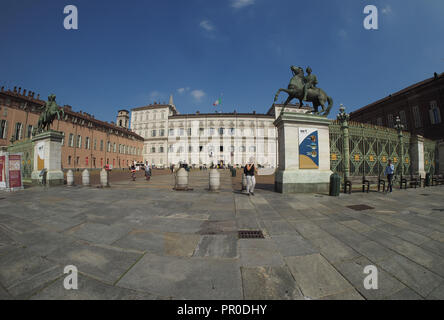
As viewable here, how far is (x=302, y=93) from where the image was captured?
8.80 m

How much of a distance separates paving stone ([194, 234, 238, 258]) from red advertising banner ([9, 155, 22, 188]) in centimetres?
1257

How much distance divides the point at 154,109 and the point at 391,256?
70.1 meters

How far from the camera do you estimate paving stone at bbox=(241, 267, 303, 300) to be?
1.76 metres

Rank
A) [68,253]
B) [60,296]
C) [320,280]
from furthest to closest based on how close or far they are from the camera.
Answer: [68,253] < [320,280] < [60,296]

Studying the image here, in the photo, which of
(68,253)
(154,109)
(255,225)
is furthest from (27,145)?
(154,109)

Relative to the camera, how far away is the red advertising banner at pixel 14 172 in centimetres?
914

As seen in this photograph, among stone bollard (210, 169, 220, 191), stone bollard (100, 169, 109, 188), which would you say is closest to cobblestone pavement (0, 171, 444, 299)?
stone bollard (210, 169, 220, 191)

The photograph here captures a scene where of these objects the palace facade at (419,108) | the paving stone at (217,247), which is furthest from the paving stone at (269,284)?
the palace facade at (419,108)

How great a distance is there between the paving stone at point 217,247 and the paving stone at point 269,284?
48 centimetres

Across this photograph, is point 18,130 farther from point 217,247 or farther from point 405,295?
point 405,295

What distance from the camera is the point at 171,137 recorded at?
201ft

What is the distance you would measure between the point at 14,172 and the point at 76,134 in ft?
119

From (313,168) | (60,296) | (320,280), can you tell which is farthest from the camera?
(313,168)

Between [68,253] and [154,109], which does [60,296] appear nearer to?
[68,253]
